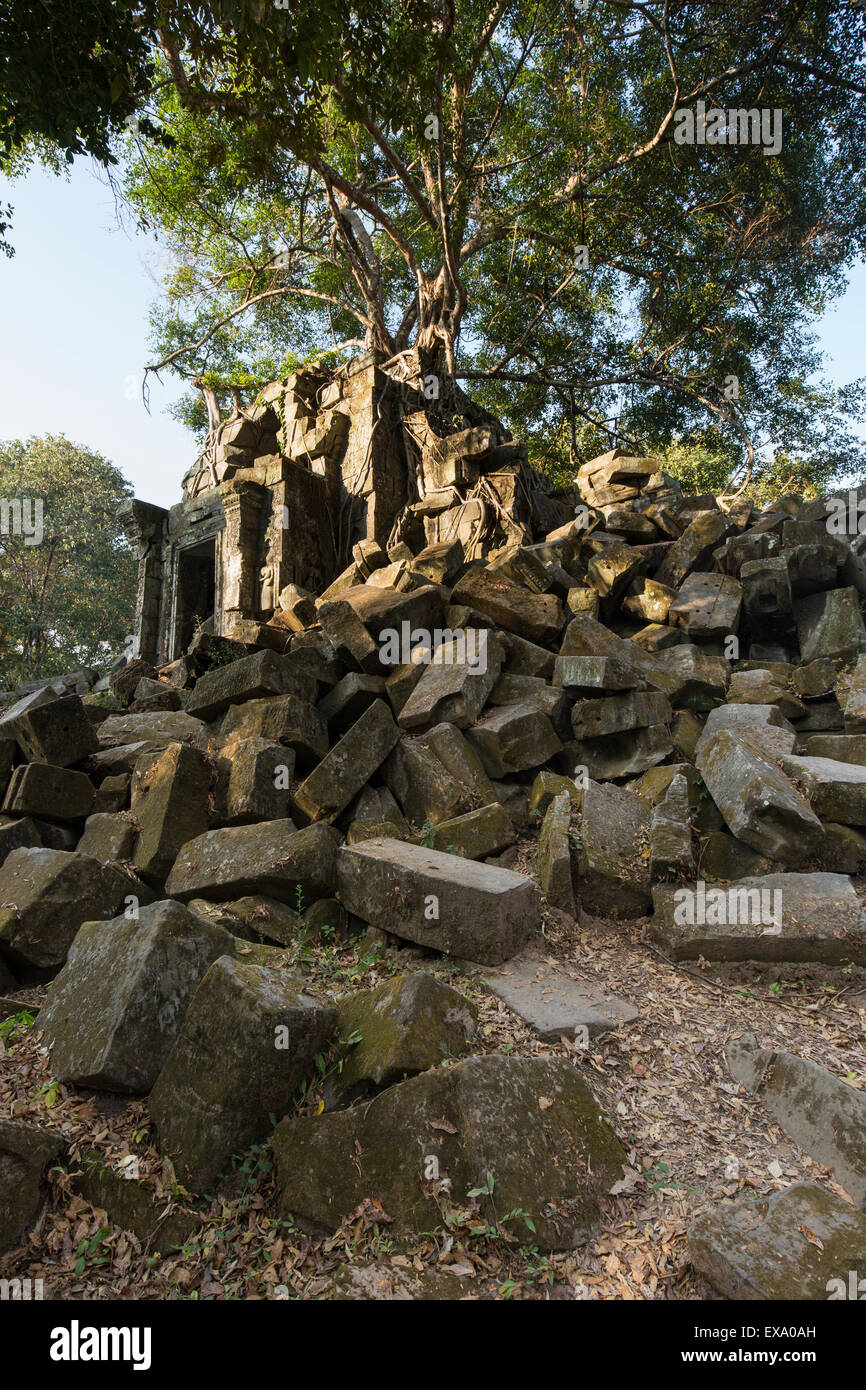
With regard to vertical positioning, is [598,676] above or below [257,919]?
above

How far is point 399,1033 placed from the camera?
9.93ft

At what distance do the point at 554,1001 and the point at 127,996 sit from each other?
2.10m

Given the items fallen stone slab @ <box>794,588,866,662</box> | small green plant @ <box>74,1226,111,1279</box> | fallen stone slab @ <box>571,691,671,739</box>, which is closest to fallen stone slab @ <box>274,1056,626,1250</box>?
small green plant @ <box>74,1226,111,1279</box>

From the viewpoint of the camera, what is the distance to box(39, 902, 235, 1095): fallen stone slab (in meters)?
3.04

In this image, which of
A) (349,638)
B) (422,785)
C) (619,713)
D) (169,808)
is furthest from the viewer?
(349,638)

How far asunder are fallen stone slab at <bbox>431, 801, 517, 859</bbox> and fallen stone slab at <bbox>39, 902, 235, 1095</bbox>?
1902 millimetres

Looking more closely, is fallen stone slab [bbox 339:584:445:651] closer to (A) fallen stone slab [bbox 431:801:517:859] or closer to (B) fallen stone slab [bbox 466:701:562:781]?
(B) fallen stone slab [bbox 466:701:562:781]

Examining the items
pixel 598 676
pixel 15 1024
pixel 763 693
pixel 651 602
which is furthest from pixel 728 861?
pixel 15 1024

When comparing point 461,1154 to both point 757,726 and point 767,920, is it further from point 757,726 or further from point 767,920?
point 757,726

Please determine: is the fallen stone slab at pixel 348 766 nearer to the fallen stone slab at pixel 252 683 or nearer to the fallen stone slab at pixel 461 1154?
the fallen stone slab at pixel 252 683

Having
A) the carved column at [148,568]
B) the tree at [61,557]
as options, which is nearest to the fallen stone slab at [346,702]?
the carved column at [148,568]

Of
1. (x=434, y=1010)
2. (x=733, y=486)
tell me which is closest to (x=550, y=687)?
(x=434, y=1010)

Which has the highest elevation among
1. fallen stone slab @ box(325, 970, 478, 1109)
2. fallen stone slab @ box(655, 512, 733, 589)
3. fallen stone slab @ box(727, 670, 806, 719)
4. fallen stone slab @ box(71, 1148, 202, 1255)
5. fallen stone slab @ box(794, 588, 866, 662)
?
fallen stone slab @ box(655, 512, 733, 589)

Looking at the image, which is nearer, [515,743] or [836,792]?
[836,792]
